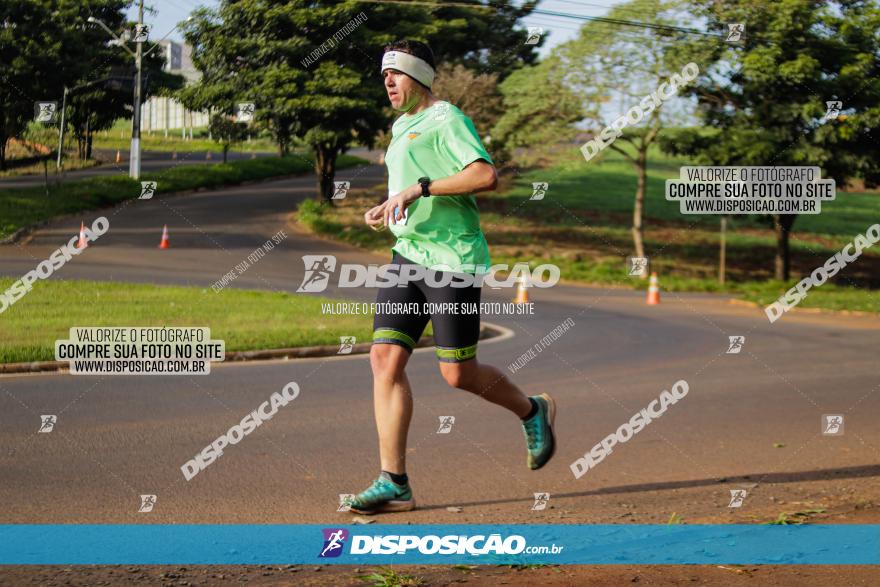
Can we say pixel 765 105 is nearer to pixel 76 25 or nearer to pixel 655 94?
pixel 655 94

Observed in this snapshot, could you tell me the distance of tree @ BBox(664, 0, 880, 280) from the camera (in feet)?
88.5

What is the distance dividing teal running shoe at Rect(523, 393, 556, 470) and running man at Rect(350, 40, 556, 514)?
1.88ft

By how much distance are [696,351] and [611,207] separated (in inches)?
1350

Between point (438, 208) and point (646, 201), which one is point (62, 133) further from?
point (438, 208)

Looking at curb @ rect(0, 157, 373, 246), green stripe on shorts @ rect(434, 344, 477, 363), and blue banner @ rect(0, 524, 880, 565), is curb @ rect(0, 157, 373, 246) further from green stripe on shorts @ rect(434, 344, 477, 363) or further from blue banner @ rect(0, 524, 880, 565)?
green stripe on shorts @ rect(434, 344, 477, 363)

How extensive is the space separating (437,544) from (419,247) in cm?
133

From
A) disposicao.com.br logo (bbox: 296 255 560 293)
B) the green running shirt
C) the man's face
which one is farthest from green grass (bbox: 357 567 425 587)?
disposicao.com.br logo (bbox: 296 255 560 293)

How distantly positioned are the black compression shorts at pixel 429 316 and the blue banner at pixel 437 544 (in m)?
0.82

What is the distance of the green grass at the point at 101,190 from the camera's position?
29.4 meters

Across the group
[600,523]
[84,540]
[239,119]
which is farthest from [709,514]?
[239,119]

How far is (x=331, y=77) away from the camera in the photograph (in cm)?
3225

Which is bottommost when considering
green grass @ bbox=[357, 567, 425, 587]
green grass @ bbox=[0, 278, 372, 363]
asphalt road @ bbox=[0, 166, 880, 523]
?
green grass @ bbox=[0, 278, 372, 363]

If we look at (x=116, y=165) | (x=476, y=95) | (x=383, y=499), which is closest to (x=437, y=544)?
(x=383, y=499)

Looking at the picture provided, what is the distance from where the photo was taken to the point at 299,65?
32250 millimetres
